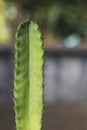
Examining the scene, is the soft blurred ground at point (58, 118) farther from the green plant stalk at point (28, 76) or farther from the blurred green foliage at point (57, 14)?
the blurred green foliage at point (57, 14)

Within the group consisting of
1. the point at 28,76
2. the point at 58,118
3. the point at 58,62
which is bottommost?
the point at 58,118

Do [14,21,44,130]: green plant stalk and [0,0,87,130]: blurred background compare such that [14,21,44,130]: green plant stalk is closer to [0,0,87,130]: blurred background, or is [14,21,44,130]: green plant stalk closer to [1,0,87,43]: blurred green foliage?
[0,0,87,130]: blurred background

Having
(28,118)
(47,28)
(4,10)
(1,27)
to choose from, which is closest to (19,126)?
(28,118)

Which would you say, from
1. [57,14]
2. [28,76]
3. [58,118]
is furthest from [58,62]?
[28,76]

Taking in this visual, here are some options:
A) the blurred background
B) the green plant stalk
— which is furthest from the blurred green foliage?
the green plant stalk

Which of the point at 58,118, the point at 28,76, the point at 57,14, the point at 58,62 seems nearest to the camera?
the point at 28,76

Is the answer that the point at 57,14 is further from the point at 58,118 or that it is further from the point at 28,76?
the point at 28,76

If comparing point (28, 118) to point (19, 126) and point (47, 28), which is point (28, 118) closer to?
point (19, 126)
